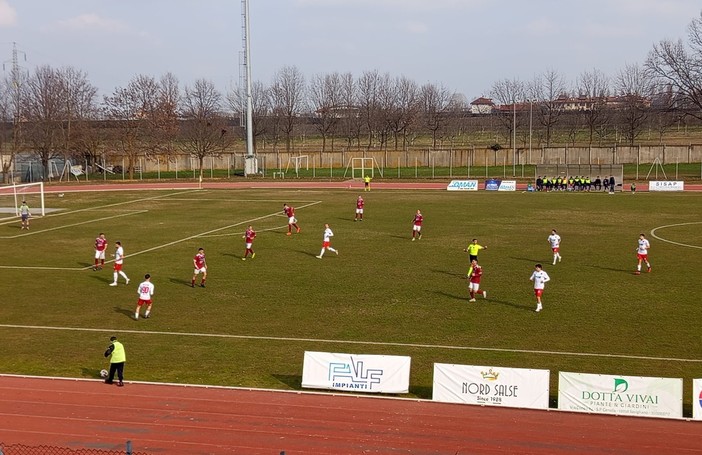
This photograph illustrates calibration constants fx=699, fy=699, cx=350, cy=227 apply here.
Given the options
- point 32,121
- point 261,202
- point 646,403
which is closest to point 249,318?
point 646,403

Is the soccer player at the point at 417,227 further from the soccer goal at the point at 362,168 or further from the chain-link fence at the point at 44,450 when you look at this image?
the soccer goal at the point at 362,168

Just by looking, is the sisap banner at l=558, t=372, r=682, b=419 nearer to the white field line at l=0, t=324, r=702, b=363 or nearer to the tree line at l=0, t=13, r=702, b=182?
the white field line at l=0, t=324, r=702, b=363

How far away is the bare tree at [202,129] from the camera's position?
323 feet

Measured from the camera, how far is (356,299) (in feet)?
90.3

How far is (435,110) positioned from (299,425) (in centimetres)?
11450

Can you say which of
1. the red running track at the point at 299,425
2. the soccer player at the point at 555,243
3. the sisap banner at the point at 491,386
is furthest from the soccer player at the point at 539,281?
the red running track at the point at 299,425

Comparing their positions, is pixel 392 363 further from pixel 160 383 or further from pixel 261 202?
pixel 261 202

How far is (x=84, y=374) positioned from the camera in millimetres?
20000

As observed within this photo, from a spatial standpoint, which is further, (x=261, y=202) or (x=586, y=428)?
(x=261, y=202)

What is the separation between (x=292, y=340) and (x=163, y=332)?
462cm

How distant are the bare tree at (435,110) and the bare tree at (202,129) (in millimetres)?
36231

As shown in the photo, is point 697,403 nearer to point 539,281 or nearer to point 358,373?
point 358,373

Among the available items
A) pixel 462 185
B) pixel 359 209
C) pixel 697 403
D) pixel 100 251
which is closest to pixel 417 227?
pixel 359 209

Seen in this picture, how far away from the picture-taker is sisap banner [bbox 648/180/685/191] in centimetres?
7025
